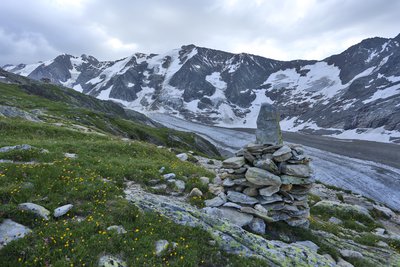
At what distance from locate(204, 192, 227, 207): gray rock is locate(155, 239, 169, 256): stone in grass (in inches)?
163

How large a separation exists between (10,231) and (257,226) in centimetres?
915

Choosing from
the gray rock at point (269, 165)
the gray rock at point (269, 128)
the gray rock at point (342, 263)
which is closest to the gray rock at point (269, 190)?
the gray rock at point (269, 165)

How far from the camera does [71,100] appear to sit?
12275 centimetres

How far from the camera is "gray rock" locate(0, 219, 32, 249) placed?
29.4ft

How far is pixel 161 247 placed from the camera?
32.0ft

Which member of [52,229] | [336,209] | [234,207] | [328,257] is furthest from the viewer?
[336,209]

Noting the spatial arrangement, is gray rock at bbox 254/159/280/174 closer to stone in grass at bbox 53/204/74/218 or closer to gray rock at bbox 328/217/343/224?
gray rock at bbox 328/217/343/224

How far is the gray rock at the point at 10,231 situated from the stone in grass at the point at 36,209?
647mm

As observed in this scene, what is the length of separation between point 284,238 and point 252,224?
5.29ft

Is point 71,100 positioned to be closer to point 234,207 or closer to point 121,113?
point 121,113

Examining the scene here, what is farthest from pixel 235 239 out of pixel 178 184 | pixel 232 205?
pixel 178 184

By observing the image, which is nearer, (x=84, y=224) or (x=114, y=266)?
(x=114, y=266)

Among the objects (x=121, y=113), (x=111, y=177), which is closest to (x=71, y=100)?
(x=121, y=113)

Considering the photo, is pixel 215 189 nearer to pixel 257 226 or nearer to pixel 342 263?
pixel 257 226
